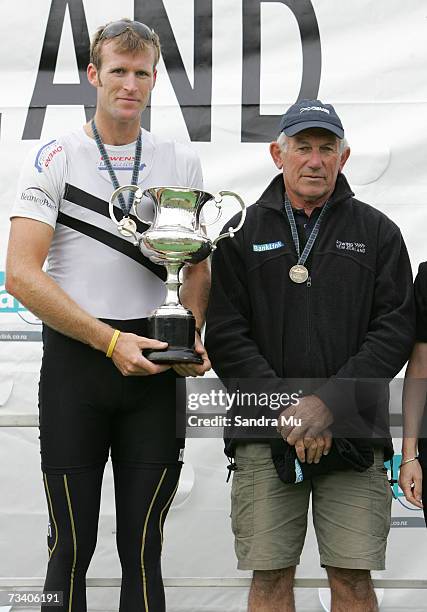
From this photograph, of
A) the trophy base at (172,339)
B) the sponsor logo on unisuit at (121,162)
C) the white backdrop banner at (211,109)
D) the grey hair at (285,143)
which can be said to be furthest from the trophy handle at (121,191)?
the white backdrop banner at (211,109)

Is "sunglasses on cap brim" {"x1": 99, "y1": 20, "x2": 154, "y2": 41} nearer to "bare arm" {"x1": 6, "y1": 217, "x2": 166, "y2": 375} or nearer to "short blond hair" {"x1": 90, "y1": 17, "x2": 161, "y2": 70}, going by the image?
"short blond hair" {"x1": 90, "y1": 17, "x2": 161, "y2": 70}

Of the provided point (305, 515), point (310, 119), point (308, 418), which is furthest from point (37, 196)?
point (305, 515)

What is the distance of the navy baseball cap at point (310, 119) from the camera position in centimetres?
231

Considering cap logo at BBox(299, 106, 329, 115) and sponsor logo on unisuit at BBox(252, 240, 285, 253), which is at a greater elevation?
cap logo at BBox(299, 106, 329, 115)

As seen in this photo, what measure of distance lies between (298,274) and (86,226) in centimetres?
52

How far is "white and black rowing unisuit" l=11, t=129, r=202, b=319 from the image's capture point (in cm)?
215

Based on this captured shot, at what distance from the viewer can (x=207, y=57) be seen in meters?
3.05

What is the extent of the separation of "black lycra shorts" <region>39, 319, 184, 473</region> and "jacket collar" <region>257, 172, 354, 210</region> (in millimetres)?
508

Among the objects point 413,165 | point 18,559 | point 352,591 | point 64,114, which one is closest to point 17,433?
point 18,559

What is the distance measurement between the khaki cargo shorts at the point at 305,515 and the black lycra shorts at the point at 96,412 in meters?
0.25

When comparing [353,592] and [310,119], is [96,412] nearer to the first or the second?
[353,592]

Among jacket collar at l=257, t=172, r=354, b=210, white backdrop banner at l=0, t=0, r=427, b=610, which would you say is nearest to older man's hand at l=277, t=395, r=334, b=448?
jacket collar at l=257, t=172, r=354, b=210

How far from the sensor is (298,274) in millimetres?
2273

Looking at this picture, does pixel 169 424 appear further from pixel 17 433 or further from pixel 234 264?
pixel 17 433
